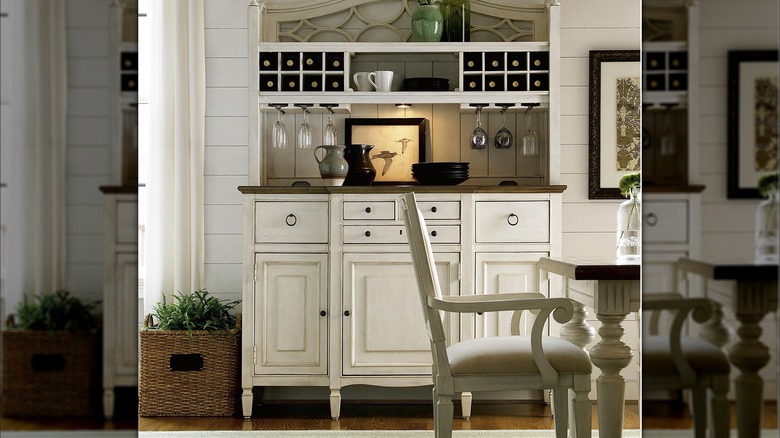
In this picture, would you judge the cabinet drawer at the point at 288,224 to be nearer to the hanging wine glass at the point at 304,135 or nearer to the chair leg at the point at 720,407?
the hanging wine glass at the point at 304,135

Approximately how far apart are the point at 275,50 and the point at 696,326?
10.1 feet

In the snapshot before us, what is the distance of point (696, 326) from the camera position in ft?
3.22

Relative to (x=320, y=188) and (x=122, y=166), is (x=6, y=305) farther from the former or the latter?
(x=320, y=188)

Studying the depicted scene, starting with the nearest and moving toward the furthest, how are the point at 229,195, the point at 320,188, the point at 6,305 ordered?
the point at 6,305, the point at 320,188, the point at 229,195

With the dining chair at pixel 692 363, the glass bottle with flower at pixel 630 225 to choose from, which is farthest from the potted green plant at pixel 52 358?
the glass bottle with flower at pixel 630 225

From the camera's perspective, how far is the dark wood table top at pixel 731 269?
94 cm

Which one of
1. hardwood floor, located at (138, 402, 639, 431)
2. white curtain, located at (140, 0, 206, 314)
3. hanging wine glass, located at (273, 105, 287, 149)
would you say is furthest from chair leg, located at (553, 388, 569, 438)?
white curtain, located at (140, 0, 206, 314)

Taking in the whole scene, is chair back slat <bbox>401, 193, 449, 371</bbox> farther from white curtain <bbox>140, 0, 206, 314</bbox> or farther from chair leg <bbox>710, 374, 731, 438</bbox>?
white curtain <bbox>140, 0, 206, 314</bbox>

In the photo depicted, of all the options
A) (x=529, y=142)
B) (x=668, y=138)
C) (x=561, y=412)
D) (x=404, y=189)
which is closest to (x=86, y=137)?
(x=668, y=138)

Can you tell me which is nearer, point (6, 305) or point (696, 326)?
point (6, 305)

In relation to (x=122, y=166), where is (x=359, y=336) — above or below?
below

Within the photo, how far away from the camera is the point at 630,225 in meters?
3.05

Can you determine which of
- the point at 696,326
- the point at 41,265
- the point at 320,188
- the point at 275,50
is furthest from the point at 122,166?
the point at 275,50

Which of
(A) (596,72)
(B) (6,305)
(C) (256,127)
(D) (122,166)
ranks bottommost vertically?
(B) (6,305)
